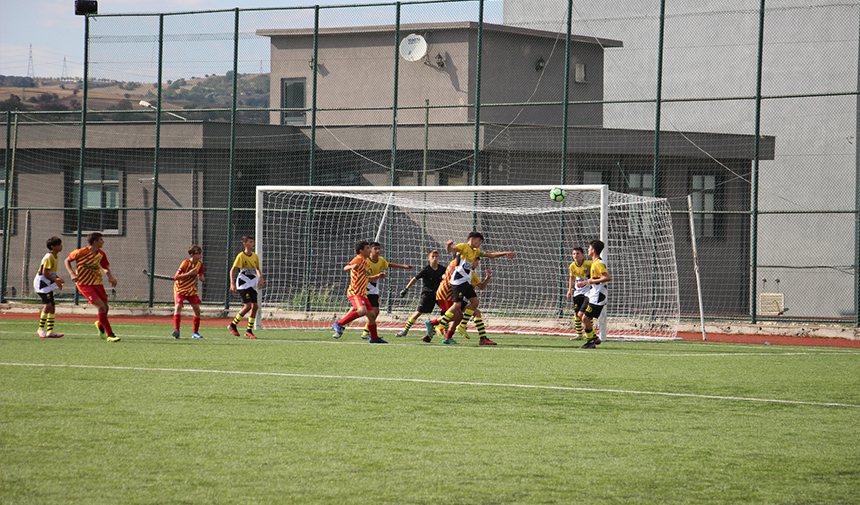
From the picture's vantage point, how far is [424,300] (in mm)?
13477

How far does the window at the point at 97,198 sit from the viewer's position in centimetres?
2136

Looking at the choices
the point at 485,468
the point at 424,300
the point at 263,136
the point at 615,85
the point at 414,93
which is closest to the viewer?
the point at 485,468

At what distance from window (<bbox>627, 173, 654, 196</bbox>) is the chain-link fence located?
51 mm

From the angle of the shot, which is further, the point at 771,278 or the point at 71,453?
the point at 771,278

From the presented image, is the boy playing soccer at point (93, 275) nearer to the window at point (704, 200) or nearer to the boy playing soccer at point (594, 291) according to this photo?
the boy playing soccer at point (594, 291)

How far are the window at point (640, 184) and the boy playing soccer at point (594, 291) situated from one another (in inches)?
302

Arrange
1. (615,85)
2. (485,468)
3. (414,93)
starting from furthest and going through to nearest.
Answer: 1. (615,85)
2. (414,93)
3. (485,468)

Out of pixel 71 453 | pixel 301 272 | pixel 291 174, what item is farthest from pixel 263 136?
pixel 71 453

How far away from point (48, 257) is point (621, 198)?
33.1 ft

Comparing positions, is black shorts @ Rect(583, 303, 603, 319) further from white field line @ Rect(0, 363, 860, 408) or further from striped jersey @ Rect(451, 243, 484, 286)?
white field line @ Rect(0, 363, 860, 408)

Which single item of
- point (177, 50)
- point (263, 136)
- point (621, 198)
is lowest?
point (621, 198)

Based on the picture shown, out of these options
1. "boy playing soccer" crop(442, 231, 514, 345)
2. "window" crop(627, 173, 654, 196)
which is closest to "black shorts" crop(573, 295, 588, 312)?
"boy playing soccer" crop(442, 231, 514, 345)


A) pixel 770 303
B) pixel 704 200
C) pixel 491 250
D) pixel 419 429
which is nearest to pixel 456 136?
pixel 491 250

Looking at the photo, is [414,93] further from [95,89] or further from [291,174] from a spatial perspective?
[95,89]
